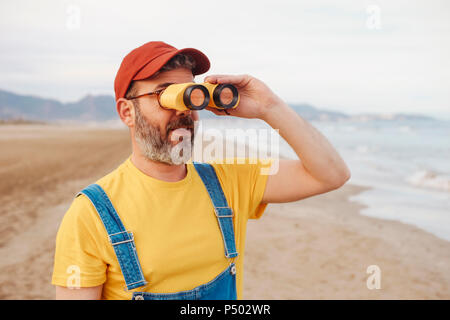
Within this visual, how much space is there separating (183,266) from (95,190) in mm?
450

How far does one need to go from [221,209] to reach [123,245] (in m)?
0.45

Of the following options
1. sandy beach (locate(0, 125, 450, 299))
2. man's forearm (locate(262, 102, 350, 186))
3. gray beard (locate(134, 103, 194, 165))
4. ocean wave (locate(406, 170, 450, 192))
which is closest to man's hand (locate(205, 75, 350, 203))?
man's forearm (locate(262, 102, 350, 186))

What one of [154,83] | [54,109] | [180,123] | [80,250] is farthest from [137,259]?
[54,109]

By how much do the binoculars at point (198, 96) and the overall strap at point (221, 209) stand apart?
34 centimetres

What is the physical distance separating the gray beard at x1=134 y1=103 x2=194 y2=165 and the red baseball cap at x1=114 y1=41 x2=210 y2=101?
0.41 feet

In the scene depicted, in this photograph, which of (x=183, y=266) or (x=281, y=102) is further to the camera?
(x=281, y=102)

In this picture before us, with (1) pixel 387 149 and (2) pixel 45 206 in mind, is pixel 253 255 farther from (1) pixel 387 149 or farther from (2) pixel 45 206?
(1) pixel 387 149

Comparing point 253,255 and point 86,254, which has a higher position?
point 86,254

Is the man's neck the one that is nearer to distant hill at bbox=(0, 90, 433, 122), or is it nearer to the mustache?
the mustache

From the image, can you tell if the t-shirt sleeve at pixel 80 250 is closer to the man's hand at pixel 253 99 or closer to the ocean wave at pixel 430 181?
the man's hand at pixel 253 99

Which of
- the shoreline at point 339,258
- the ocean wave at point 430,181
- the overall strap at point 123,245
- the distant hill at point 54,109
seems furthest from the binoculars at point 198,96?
the distant hill at point 54,109

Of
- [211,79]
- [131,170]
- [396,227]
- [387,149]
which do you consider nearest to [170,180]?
[131,170]

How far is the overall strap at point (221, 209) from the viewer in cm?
171

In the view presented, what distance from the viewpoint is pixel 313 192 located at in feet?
6.26
